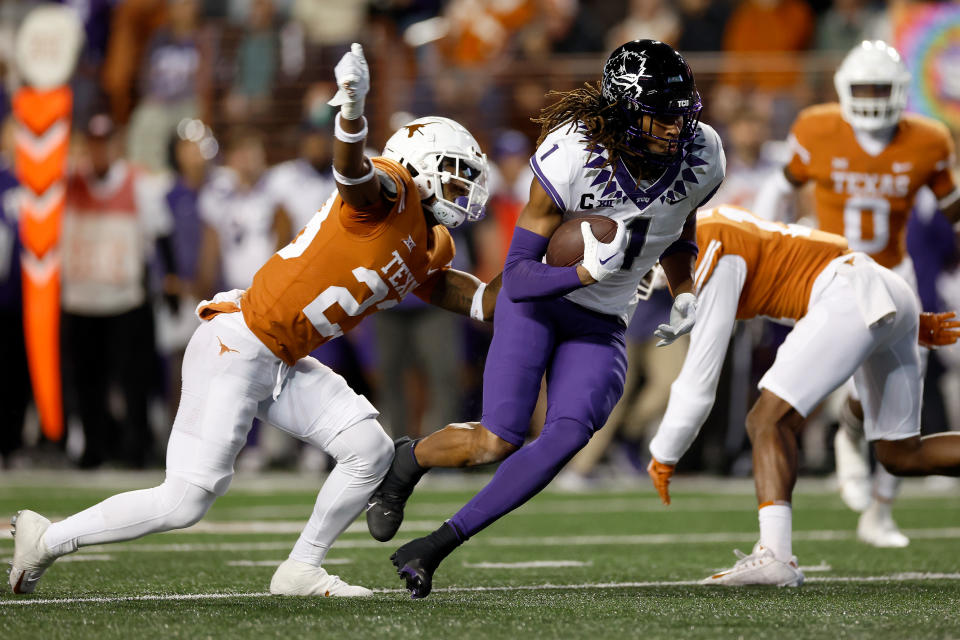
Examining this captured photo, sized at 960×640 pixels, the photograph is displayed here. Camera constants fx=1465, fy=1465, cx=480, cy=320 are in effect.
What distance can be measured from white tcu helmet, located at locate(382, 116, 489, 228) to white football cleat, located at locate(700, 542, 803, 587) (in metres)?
1.46

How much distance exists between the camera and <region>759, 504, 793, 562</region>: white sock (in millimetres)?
4816

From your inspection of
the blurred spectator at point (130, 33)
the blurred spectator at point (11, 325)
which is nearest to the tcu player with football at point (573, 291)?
the blurred spectator at point (11, 325)

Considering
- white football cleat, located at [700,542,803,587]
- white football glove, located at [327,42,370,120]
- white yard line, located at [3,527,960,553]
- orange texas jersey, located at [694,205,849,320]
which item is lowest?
white yard line, located at [3,527,960,553]

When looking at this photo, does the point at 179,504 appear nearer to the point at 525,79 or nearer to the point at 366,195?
the point at 366,195

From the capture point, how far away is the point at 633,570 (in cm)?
521

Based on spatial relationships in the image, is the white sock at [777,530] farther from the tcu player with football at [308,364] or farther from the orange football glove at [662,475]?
the tcu player with football at [308,364]

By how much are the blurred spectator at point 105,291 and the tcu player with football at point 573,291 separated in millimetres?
5291

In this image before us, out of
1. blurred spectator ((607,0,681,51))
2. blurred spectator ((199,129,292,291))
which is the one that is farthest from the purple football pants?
blurred spectator ((607,0,681,51))

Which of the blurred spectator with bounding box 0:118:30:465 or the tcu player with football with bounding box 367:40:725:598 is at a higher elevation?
the tcu player with football with bounding box 367:40:725:598

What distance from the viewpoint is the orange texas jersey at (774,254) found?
17.0 ft

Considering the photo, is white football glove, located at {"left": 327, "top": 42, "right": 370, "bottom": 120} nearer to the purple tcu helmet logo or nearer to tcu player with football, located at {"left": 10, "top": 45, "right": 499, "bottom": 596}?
tcu player with football, located at {"left": 10, "top": 45, "right": 499, "bottom": 596}

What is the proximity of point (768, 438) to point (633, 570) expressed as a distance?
2.27 feet

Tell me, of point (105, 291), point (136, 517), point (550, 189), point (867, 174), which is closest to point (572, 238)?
point (550, 189)

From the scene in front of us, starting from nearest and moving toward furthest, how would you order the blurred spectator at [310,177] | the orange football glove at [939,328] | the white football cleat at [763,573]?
the white football cleat at [763,573] < the orange football glove at [939,328] < the blurred spectator at [310,177]
